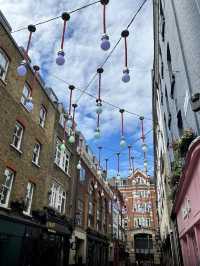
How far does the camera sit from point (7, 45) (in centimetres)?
1324

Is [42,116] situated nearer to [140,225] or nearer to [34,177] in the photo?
[34,177]

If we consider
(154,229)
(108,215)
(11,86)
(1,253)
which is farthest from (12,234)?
(154,229)

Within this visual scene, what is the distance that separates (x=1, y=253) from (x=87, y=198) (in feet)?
48.8

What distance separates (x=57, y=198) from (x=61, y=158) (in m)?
3.25

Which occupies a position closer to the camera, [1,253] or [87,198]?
[1,253]

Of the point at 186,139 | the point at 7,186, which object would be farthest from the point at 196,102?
the point at 7,186

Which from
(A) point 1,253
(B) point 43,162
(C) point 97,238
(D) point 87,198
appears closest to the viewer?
(A) point 1,253

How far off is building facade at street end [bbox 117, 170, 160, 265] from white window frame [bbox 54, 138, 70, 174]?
26650 mm

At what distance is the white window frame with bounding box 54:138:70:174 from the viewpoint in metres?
19.2

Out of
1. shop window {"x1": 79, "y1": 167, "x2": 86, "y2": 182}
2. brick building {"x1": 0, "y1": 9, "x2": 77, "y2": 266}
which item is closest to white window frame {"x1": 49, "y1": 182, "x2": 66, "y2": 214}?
brick building {"x1": 0, "y1": 9, "x2": 77, "y2": 266}

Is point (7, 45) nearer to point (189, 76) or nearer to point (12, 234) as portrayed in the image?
point (12, 234)

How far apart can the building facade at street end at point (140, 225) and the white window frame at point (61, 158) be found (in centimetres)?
2665

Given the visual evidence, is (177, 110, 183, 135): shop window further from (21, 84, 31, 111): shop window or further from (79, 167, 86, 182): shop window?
(79, 167, 86, 182): shop window

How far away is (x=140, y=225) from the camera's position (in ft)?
171
